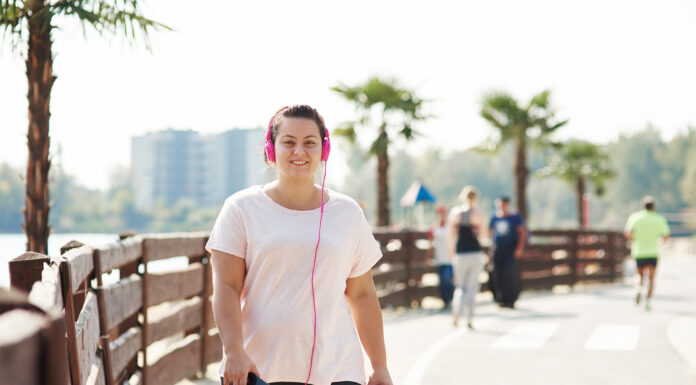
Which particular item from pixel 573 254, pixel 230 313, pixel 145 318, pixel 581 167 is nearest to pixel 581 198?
pixel 581 167

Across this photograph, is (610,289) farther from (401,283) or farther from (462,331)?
(462,331)

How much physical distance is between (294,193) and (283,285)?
0.33 m

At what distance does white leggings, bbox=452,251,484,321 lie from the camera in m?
12.8

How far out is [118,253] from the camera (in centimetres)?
545

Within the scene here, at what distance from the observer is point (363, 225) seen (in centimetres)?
327

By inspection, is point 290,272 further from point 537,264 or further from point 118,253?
point 537,264

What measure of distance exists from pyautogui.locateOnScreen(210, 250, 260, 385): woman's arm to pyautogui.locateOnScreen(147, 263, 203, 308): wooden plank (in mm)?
3560

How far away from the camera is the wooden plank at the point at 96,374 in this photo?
159 inches

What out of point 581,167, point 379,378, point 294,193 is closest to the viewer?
point 294,193

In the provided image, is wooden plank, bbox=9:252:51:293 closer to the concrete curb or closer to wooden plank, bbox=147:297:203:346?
wooden plank, bbox=147:297:203:346

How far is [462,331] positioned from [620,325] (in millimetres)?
2371

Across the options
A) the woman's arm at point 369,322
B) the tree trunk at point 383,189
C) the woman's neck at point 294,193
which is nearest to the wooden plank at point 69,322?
the woman's neck at point 294,193

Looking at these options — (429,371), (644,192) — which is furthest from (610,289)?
(644,192)

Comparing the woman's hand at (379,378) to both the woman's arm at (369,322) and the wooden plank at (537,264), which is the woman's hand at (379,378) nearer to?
the woman's arm at (369,322)
